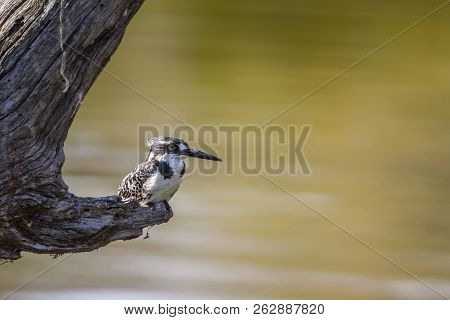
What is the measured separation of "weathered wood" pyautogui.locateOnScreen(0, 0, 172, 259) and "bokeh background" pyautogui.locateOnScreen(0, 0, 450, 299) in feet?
9.78

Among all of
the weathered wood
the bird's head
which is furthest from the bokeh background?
the weathered wood

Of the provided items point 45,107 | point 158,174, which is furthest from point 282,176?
point 45,107

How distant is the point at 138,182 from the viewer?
468 centimetres

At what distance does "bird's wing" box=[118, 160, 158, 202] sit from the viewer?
461cm

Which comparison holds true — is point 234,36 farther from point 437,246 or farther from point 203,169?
point 437,246

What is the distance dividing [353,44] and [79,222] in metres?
9.41

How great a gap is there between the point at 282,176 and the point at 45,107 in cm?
516

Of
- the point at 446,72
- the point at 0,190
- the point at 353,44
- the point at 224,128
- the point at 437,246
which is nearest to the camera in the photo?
the point at 0,190

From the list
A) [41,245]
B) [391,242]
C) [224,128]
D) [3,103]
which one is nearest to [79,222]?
[41,245]

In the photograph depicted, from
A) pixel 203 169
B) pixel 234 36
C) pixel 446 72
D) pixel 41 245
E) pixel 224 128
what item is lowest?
pixel 41 245

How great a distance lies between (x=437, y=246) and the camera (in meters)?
7.86

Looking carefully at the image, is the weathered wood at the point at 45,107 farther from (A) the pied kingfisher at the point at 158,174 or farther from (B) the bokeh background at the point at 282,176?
(B) the bokeh background at the point at 282,176

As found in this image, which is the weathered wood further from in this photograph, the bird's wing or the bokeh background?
the bokeh background

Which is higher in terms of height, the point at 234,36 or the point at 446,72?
the point at 234,36
